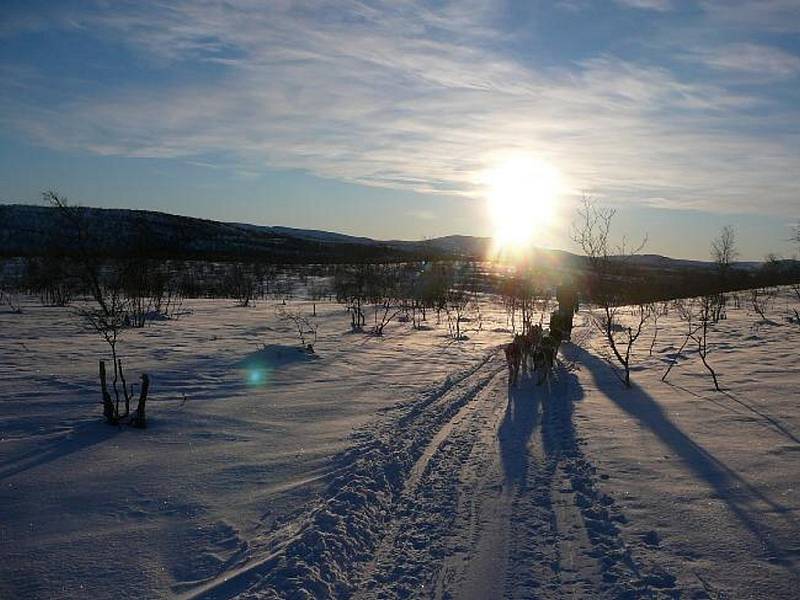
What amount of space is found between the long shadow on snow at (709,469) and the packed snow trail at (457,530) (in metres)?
0.88

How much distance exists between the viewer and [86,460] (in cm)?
526

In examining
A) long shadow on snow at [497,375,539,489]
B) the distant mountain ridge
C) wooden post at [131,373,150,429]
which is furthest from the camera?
the distant mountain ridge

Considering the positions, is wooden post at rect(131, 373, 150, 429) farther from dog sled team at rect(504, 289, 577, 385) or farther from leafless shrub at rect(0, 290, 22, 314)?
leafless shrub at rect(0, 290, 22, 314)

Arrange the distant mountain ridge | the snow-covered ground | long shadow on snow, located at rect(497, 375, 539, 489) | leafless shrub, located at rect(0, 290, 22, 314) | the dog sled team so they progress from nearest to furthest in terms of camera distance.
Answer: the snow-covered ground
long shadow on snow, located at rect(497, 375, 539, 489)
the dog sled team
leafless shrub, located at rect(0, 290, 22, 314)
the distant mountain ridge

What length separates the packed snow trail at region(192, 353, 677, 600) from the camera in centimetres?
348

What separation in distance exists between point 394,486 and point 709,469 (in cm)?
289

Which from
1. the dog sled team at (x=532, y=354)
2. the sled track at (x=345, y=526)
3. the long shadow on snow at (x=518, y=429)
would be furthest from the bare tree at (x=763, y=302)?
the sled track at (x=345, y=526)

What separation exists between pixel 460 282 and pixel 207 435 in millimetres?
34226

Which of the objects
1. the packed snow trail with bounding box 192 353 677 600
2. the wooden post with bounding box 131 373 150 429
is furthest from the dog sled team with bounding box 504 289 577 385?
the wooden post with bounding box 131 373 150 429

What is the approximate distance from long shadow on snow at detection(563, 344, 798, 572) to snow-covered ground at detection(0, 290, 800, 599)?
0.03 m

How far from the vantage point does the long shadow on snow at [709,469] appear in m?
4.08

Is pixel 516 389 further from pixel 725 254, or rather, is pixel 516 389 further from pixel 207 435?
pixel 725 254

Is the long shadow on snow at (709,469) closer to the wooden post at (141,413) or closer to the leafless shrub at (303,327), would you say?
the wooden post at (141,413)

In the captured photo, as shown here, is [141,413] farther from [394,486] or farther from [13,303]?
[13,303]
